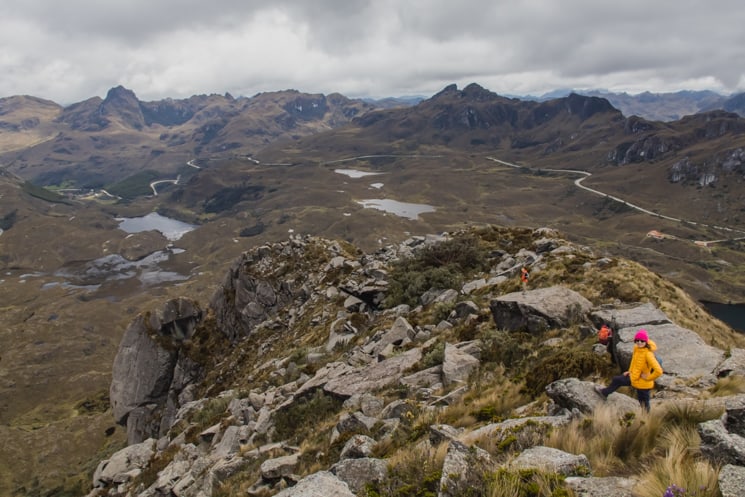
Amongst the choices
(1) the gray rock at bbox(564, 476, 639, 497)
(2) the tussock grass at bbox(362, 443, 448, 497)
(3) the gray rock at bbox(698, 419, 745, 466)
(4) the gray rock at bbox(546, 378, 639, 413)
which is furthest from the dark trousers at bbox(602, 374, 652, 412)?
(2) the tussock grass at bbox(362, 443, 448, 497)

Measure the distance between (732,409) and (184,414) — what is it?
29.8 metres

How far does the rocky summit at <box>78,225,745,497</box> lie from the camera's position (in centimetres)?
657

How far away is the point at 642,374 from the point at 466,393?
4.56 metres

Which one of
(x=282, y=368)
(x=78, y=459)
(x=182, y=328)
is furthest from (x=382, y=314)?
(x=78, y=459)

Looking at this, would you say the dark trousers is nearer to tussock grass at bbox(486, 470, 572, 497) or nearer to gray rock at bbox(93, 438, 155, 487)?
tussock grass at bbox(486, 470, 572, 497)

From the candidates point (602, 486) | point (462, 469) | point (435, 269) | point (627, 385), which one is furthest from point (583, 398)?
point (435, 269)

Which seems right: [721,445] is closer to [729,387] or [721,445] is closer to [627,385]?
[729,387]

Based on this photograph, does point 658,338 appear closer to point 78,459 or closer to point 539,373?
point 539,373

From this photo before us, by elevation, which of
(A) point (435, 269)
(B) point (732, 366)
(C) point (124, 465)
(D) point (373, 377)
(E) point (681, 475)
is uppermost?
(E) point (681, 475)

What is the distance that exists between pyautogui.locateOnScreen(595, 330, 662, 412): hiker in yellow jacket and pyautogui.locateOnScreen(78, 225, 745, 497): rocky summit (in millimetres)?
332

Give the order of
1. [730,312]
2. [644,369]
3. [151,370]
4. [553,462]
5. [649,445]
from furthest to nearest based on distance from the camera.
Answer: [730,312] < [151,370] < [644,369] < [649,445] < [553,462]

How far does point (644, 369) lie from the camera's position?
938cm

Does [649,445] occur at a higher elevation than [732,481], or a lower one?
lower

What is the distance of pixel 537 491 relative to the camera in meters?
5.79
